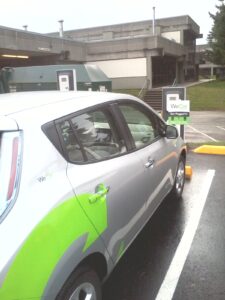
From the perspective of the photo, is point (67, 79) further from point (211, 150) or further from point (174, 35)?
point (174, 35)

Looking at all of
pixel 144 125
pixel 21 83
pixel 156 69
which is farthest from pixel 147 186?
pixel 156 69

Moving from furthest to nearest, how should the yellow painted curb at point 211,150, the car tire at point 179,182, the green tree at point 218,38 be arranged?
1. the green tree at point 218,38
2. the yellow painted curb at point 211,150
3. the car tire at point 179,182

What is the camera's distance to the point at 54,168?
2283 mm

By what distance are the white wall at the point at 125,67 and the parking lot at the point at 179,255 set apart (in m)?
29.4

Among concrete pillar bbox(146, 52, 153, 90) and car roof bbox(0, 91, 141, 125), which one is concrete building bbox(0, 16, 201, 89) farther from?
car roof bbox(0, 91, 141, 125)

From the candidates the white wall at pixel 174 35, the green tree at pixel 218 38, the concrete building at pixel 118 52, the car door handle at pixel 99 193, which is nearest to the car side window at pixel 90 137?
the car door handle at pixel 99 193

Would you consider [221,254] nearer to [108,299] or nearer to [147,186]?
[147,186]

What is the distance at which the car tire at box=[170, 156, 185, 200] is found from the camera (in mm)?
5145

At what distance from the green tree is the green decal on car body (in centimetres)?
4287

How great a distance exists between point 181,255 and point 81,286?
5.61ft

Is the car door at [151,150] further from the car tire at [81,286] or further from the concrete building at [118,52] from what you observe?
the concrete building at [118,52]

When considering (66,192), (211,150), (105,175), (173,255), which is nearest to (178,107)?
(211,150)

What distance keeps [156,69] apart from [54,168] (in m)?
36.5

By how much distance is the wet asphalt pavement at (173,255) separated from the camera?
3197mm
